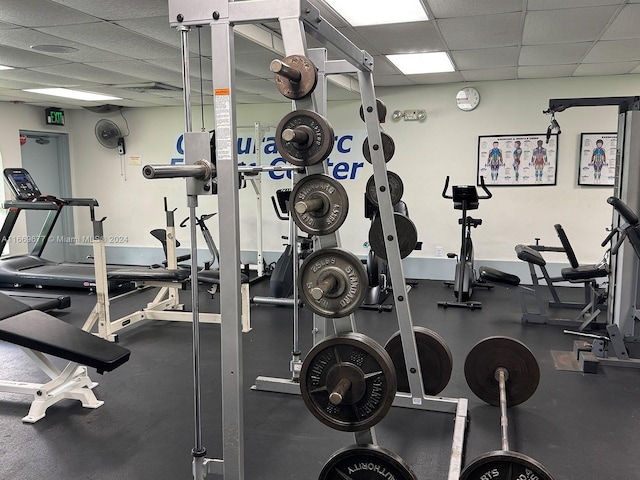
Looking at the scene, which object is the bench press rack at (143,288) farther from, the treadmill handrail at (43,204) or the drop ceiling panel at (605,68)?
the drop ceiling panel at (605,68)

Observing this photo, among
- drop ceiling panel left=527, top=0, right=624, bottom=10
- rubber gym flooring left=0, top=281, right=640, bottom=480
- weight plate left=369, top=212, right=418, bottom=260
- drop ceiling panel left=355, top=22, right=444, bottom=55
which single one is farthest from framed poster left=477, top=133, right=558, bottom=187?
weight plate left=369, top=212, right=418, bottom=260

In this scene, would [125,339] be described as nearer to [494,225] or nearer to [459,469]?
[459,469]

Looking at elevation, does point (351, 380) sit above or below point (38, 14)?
below

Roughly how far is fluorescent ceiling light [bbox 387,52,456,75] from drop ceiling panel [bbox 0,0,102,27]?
2.40m

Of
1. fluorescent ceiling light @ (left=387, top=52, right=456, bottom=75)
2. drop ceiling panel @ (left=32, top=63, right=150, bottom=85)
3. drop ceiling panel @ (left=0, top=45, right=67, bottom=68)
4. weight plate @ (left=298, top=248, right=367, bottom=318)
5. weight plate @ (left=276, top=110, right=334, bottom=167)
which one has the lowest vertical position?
weight plate @ (left=298, top=248, right=367, bottom=318)

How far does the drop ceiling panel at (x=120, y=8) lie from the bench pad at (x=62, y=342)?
1698mm

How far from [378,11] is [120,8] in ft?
4.79

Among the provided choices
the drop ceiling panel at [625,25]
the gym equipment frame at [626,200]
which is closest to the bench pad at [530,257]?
the gym equipment frame at [626,200]

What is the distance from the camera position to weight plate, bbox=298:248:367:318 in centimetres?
163

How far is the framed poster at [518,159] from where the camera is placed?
5.45m

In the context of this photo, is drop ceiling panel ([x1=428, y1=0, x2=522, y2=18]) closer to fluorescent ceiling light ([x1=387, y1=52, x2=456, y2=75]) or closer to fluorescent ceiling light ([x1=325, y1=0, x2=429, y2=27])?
fluorescent ceiling light ([x1=325, y1=0, x2=429, y2=27])

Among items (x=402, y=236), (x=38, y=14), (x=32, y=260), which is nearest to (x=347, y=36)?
(x=402, y=236)

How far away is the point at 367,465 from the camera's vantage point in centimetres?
171

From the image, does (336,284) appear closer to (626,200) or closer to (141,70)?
(626,200)
